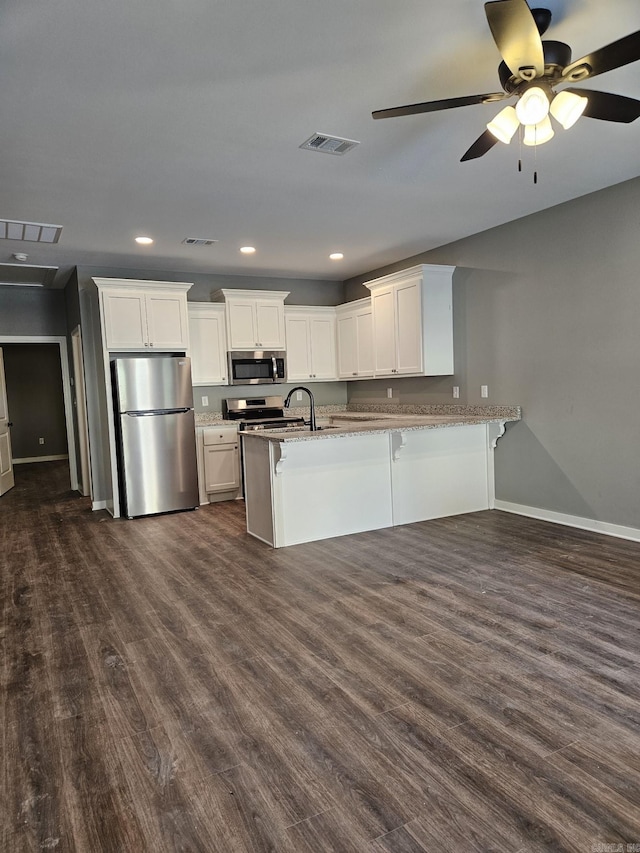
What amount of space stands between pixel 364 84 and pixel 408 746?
Answer: 2764 millimetres

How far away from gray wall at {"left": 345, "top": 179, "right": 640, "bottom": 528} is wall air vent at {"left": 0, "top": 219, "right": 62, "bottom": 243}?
12.3ft

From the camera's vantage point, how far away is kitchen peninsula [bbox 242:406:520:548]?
14.1ft

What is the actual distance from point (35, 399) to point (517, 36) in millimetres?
10977

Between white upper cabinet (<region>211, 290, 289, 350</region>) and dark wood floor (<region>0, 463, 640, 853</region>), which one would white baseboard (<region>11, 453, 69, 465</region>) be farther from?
dark wood floor (<region>0, 463, 640, 853</region>)

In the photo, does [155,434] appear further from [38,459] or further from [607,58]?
[38,459]

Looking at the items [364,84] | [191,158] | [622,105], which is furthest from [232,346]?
[622,105]

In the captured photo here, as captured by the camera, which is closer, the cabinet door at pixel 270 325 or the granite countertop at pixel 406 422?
the granite countertop at pixel 406 422

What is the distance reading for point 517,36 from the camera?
189 centimetres

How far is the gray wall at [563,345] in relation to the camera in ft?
13.5


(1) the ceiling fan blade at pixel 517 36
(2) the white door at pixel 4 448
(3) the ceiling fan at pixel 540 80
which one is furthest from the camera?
(2) the white door at pixel 4 448

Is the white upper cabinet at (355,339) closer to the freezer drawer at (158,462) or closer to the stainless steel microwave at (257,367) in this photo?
the stainless steel microwave at (257,367)

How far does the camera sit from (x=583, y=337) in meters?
4.39

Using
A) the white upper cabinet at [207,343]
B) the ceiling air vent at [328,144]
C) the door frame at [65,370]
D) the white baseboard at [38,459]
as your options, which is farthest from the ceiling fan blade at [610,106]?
the white baseboard at [38,459]

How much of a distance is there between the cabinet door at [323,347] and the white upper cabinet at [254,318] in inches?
20.2
